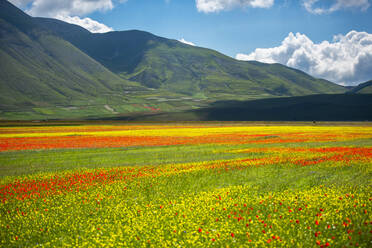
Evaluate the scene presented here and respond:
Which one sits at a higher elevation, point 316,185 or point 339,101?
point 339,101

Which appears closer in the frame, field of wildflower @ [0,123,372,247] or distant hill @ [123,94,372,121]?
field of wildflower @ [0,123,372,247]

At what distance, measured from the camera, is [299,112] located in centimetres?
16288

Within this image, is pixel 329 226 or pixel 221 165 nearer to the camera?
pixel 329 226

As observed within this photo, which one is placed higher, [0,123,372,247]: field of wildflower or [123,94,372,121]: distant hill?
[123,94,372,121]: distant hill

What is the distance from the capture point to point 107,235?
11070mm

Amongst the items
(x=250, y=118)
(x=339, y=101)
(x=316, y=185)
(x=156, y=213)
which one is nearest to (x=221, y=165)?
(x=316, y=185)

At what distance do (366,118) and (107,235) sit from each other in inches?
6335

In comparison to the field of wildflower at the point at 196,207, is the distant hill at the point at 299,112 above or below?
above

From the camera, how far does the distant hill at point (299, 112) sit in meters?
151

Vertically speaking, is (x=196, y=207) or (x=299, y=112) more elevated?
(x=299, y=112)

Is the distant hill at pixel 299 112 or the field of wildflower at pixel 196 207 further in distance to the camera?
the distant hill at pixel 299 112

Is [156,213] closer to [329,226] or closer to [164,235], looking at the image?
[164,235]

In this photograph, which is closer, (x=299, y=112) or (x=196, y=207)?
(x=196, y=207)

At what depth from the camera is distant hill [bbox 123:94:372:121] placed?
151387 millimetres
